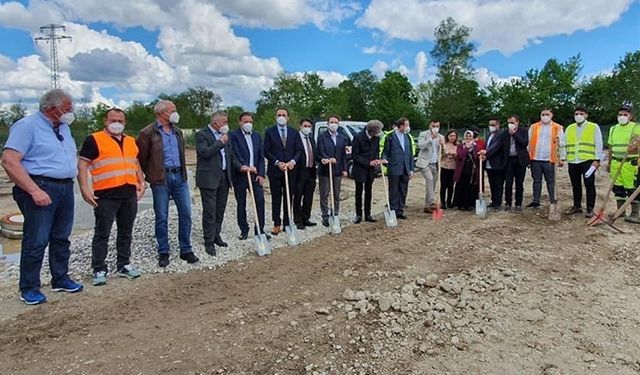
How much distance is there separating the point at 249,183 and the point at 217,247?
90 centimetres

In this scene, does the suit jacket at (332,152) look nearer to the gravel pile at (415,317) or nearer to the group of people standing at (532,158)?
the group of people standing at (532,158)

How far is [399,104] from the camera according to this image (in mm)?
51719

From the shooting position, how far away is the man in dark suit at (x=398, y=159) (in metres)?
7.59

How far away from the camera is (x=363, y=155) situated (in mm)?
7336

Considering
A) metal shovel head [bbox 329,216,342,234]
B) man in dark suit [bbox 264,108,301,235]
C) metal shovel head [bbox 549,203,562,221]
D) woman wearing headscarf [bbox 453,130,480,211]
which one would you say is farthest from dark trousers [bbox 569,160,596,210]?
man in dark suit [bbox 264,108,301,235]

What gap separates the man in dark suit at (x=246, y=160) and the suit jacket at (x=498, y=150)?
13.3 ft

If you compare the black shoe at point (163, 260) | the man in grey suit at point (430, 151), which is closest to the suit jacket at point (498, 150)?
the man in grey suit at point (430, 151)

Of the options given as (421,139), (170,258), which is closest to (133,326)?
(170,258)

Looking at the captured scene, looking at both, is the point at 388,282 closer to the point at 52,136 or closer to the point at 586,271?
the point at 586,271

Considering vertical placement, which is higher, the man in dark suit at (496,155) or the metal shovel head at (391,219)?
the man in dark suit at (496,155)

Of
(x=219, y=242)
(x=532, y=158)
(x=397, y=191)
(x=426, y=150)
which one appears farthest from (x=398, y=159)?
(x=219, y=242)

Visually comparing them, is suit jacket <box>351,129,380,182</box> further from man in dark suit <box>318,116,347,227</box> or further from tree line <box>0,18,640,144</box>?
tree line <box>0,18,640,144</box>

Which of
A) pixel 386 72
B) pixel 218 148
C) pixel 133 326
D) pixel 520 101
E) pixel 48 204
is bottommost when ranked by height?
pixel 133 326

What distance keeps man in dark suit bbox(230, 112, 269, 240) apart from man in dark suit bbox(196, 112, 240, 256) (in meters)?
0.20
